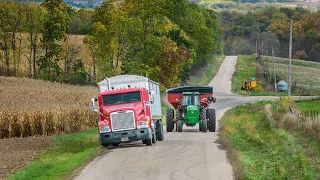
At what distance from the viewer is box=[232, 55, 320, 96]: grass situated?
100m

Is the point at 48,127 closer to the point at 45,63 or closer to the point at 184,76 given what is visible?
the point at 45,63

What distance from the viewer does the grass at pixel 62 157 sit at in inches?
885

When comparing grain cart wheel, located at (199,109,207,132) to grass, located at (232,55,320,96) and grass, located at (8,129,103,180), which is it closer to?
grass, located at (8,129,103,180)

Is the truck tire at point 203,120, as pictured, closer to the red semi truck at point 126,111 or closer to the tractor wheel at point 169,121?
the tractor wheel at point 169,121

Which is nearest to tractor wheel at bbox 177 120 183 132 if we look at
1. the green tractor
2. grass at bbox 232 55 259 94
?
the green tractor

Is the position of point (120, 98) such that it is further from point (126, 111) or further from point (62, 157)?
point (62, 157)

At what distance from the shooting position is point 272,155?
26.3 meters

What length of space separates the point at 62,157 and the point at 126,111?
4425mm

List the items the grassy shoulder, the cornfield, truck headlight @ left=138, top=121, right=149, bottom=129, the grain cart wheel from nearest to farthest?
the grassy shoulder
truck headlight @ left=138, top=121, right=149, bottom=129
the cornfield
the grain cart wheel

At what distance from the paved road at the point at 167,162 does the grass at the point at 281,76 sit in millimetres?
64651

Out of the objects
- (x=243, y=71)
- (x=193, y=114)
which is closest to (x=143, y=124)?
(x=193, y=114)

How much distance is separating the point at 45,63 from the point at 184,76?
95.2ft

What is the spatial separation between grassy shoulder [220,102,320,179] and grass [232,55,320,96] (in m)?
60.8

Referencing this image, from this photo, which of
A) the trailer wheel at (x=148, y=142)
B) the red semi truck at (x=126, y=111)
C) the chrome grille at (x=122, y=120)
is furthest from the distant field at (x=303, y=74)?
the chrome grille at (x=122, y=120)
